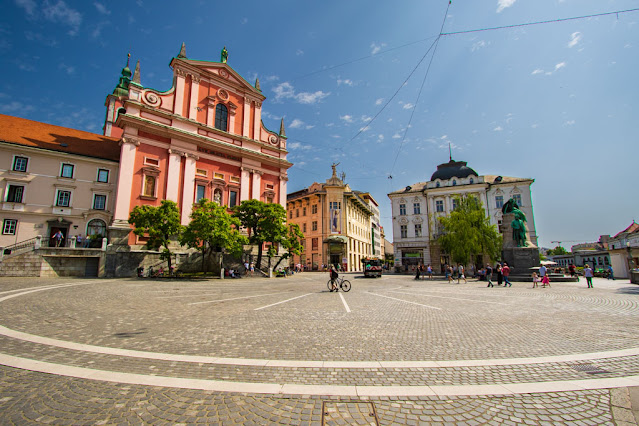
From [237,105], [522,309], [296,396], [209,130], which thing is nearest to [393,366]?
[296,396]

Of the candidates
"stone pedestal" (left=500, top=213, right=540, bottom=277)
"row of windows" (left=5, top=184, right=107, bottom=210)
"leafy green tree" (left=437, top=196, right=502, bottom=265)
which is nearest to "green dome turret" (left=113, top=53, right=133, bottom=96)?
"row of windows" (left=5, top=184, right=107, bottom=210)

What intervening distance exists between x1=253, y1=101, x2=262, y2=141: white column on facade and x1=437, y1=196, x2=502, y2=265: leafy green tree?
85.9ft

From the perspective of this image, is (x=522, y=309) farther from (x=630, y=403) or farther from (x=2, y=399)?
(x=2, y=399)

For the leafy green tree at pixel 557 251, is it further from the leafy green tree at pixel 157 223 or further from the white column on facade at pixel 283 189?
the leafy green tree at pixel 157 223

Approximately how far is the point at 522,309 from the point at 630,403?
755cm

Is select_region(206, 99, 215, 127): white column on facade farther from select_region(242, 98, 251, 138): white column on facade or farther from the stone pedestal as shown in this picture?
the stone pedestal

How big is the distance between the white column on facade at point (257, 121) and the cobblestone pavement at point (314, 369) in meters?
31.2

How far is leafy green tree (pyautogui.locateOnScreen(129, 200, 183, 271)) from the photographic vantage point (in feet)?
75.3

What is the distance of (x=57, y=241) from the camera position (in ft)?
78.3

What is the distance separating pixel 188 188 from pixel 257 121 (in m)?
13.4

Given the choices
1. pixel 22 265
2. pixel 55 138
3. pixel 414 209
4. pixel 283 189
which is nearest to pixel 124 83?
pixel 55 138

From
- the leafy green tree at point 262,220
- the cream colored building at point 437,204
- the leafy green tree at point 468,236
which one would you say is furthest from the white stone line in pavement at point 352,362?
the cream colored building at point 437,204

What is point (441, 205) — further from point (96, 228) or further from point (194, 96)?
point (96, 228)

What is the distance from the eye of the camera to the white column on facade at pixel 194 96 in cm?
3150
